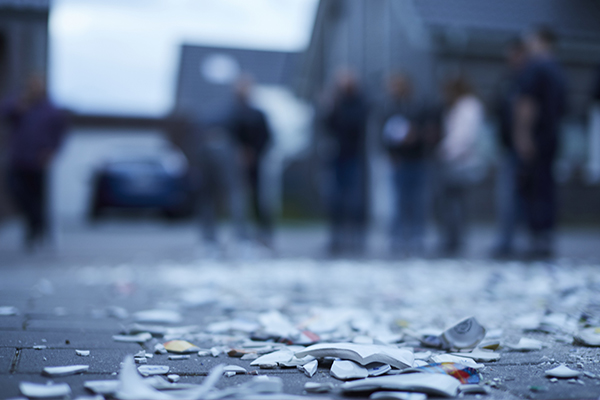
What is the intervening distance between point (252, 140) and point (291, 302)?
377 cm

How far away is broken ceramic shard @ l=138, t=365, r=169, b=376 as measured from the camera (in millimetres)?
1829

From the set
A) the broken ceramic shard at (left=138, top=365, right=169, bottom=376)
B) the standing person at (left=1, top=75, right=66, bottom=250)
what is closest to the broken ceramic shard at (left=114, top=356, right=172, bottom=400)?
the broken ceramic shard at (left=138, top=365, right=169, bottom=376)

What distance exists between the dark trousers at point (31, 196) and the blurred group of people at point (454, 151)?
3188 mm

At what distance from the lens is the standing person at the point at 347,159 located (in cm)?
678

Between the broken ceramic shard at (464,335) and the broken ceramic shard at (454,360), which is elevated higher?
the broken ceramic shard at (464,335)

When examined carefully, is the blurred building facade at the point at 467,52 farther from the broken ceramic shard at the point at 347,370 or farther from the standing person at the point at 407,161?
the broken ceramic shard at the point at 347,370

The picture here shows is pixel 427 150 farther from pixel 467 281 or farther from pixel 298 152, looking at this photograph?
pixel 298 152

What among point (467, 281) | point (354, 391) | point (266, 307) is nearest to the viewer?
point (354, 391)

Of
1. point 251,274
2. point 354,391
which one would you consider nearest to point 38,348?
point 354,391

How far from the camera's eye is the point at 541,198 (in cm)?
562

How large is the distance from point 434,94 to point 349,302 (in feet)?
29.8

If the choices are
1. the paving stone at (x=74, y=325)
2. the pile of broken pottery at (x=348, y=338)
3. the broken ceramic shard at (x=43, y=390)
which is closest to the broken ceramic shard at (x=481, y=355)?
the pile of broken pottery at (x=348, y=338)

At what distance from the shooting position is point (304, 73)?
791 inches

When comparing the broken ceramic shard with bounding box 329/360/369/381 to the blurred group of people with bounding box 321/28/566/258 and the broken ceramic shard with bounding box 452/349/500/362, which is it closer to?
the broken ceramic shard with bounding box 452/349/500/362
